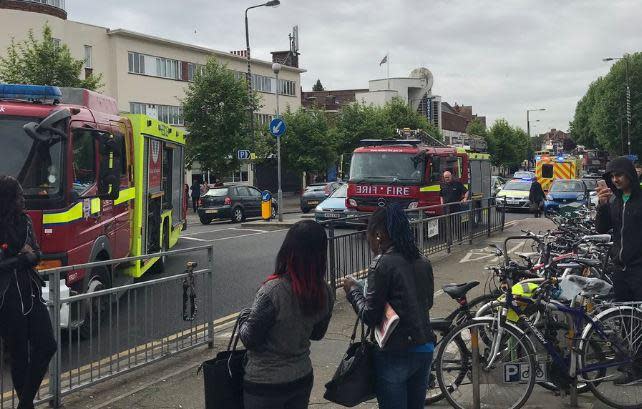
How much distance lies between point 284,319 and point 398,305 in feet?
2.48

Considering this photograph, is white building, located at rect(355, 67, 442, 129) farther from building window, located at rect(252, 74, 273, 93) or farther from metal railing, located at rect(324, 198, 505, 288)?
metal railing, located at rect(324, 198, 505, 288)

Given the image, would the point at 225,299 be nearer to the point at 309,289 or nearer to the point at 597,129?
the point at 309,289

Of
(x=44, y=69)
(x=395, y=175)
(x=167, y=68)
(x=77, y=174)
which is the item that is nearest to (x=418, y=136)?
(x=395, y=175)

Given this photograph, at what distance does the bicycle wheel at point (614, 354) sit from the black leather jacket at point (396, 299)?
206 cm

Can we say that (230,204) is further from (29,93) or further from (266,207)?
(29,93)

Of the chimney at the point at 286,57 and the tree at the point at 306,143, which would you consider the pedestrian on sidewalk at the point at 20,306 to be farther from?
the chimney at the point at 286,57

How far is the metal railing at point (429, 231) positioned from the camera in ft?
30.2

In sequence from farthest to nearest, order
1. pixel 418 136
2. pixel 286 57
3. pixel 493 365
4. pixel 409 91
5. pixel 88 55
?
pixel 409 91 < pixel 286 57 < pixel 88 55 < pixel 418 136 < pixel 493 365

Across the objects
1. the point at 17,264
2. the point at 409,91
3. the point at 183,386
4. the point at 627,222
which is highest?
the point at 409,91

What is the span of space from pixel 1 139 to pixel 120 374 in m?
3.07

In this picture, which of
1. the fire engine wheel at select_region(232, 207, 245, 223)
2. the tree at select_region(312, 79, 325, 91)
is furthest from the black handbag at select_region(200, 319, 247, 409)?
the tree at select_region(312, 79, 325, 91)

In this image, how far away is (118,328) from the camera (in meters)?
5.82

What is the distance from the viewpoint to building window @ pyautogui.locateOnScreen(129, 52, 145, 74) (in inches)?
1612

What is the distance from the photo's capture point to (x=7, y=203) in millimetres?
A: 4703
